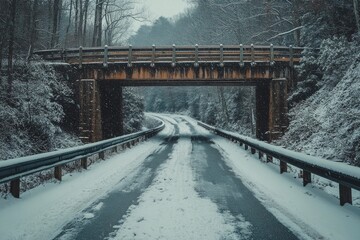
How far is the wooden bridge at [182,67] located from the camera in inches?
901

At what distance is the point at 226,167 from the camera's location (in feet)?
40.5

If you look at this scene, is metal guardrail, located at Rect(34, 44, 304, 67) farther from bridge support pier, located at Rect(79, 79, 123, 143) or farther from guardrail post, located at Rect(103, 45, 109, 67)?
bridge support pier, located at Rect(79, 79, 123, 143)

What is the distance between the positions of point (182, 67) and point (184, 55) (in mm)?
852

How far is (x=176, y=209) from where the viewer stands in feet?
21.3

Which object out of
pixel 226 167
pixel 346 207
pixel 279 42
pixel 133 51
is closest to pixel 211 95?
pixel 279 42

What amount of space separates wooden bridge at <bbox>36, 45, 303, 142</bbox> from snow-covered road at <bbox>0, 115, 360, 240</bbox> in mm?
13130

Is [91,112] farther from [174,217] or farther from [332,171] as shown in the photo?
[332,171]

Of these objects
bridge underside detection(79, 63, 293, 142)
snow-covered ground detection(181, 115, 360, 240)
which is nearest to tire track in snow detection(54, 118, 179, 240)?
snow-covered ground detection(181, 115, 360, 240)

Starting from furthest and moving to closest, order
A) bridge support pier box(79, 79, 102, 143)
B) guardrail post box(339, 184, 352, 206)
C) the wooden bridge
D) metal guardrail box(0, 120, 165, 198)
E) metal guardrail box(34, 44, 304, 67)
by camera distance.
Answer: metal guardrail box(34, 44, 304, 67) < the wooden bridge < bridge support pier box(79, 79, 102, 143) < metal guardrail box(0, 120, 165, 198) < guardrail post box(339, 184, 352, 206)

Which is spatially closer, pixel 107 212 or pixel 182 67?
pixel 107 212

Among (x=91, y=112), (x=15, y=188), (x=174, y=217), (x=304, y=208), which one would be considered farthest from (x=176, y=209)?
(x=91, y=112)

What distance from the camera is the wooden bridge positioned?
22.9m

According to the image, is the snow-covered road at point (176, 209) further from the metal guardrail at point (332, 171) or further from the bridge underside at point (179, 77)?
the bridge underside at point (179, 77)

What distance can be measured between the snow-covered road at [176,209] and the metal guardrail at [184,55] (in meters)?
13.8
